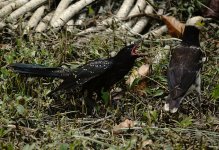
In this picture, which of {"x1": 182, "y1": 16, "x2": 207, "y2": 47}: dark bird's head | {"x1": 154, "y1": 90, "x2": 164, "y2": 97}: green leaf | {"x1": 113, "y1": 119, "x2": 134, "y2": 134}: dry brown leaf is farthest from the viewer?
{"x1": 182, "y1": 16, "x2": 207, "y2": 47}: dark bird's head

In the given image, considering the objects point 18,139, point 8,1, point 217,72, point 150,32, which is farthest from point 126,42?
point 18,139

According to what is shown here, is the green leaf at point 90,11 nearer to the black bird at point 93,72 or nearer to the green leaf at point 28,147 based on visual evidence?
the black bird at point 93,72

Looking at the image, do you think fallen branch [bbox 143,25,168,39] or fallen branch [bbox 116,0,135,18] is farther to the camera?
fallen branch [bbox 116,0,135,18]

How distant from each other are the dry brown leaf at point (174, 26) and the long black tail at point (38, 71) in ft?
6.54

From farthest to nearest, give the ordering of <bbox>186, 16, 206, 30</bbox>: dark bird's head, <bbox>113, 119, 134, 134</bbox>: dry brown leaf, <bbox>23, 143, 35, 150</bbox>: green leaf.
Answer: <bbox>186, 16, 206, 30</bbox>: dark bird's head, <bbox>113, 119, 134, 134</bbox>: dry brown leaf, <bbox>23, 143, 35, 150</bbox>: green leaf

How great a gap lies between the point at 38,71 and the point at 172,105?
141 cm

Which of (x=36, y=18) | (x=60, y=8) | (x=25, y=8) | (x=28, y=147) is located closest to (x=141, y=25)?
(x=60, y=8)

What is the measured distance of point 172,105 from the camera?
561 cm

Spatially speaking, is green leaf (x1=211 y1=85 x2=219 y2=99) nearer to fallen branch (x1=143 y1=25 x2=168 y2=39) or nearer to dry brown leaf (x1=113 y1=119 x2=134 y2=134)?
dry brown leaf (x1=113 y1=119 x2=134 y2=134)

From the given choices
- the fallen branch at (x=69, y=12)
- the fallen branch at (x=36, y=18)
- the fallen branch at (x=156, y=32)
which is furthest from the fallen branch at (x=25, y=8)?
the fallen branch at (x=156, y=32)

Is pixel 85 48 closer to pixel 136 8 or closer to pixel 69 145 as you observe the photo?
pixel 136 8

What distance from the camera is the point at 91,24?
7.68m

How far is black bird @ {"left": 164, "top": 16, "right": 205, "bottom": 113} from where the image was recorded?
5.68 m

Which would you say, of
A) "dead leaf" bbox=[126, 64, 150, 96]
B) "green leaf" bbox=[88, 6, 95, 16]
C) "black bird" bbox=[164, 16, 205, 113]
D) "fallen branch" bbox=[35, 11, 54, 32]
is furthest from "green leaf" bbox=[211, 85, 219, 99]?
"fallen branch" bbox=[35, 11, 54, 32]
